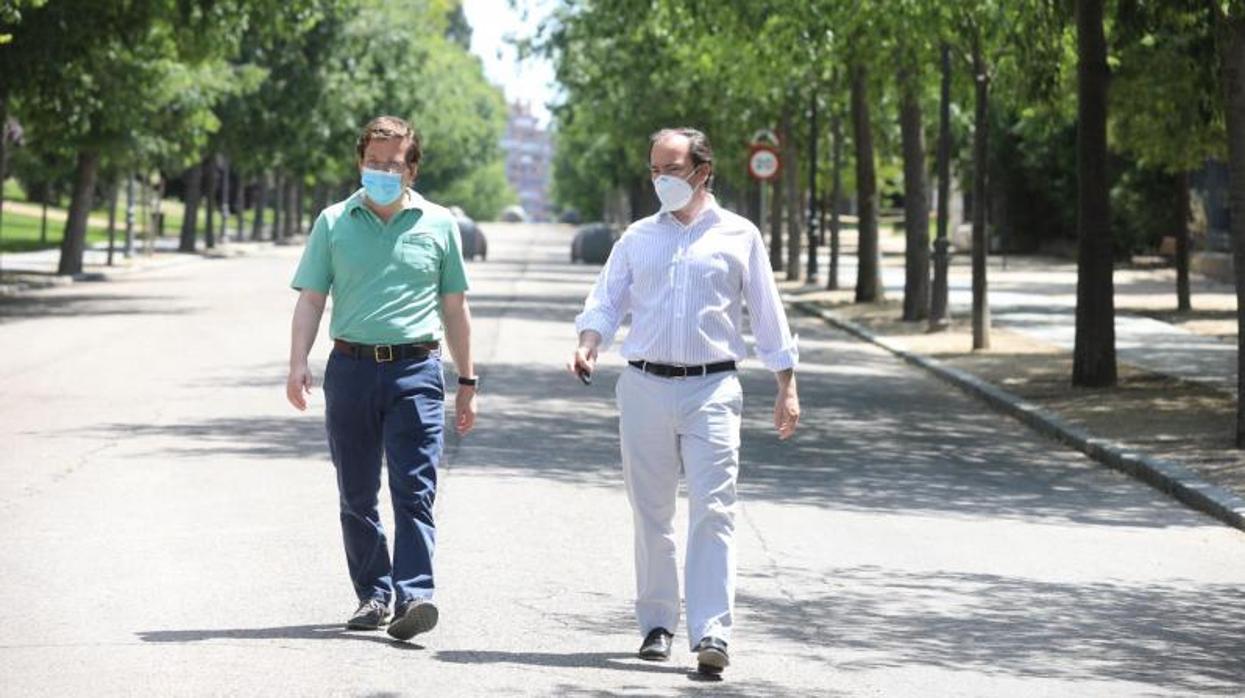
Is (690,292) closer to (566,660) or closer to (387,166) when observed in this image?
(387,166)

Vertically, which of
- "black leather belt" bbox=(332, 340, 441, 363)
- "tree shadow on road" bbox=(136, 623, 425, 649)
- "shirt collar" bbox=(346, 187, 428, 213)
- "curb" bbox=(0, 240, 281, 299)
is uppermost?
"shirt collar" bbox=(346, 187, 428, 213)

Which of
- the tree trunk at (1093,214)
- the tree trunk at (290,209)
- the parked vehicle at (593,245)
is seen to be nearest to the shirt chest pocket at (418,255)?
the tree trunk at (1093,214)

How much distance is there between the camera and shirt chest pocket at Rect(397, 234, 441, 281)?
8.84 meters

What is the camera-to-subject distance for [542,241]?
11312 centimetres

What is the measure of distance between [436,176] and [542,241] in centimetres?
1412

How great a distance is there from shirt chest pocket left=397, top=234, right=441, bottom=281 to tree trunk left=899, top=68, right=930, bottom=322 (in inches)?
990

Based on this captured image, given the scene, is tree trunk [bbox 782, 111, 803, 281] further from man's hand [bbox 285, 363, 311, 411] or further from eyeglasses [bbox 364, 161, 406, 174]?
eyeglasses [bbox 364, 161, 406, 174]

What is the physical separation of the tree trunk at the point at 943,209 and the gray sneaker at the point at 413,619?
2194 cm

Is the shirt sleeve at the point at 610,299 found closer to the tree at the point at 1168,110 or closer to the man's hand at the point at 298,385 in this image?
A: the man's hand at the point at 298,385

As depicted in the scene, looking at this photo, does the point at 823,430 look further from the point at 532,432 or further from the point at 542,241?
the point at 542,241

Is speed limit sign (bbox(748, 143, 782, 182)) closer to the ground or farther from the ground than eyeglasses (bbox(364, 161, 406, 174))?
farther from the ground

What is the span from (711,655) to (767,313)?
1.20 metres

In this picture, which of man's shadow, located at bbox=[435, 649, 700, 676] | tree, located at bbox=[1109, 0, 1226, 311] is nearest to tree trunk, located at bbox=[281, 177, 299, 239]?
tree, located at bbox=[1109, 0, 1226, 311]

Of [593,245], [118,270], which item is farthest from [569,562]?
[593,245]
